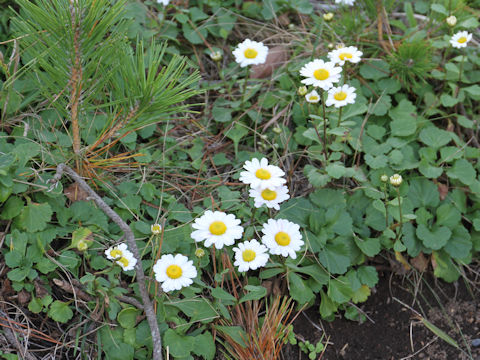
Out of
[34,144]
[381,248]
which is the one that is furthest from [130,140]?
[381,248]

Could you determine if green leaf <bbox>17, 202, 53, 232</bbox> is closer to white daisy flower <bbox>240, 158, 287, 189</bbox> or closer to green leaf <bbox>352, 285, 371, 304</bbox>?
white daisy flower <bbox>240, 158, 287, 189</bbox>

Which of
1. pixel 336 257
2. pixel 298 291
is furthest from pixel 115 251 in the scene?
pixel 336 257

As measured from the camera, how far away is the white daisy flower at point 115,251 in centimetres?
179

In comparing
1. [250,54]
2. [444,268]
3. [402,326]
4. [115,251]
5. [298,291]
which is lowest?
[402,326]

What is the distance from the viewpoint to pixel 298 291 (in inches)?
82.5

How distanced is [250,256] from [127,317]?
0.51m

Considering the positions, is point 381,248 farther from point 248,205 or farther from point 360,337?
point 248,205

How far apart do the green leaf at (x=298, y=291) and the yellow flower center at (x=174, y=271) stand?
20.5 inches

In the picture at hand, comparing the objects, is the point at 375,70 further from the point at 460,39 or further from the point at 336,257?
the point at 336,257

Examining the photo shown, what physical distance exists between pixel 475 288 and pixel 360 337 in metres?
0.64

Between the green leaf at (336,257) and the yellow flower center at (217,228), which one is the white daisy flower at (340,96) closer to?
the green leaf at (336,257)

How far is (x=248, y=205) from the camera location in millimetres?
2279

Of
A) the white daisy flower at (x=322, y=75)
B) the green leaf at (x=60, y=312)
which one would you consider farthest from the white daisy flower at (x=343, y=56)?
the green leaf at (x=60, y=312)

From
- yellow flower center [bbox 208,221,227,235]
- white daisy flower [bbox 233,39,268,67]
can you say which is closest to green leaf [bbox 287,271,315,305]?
yellow flower center [bbox 208,221,227,235]
